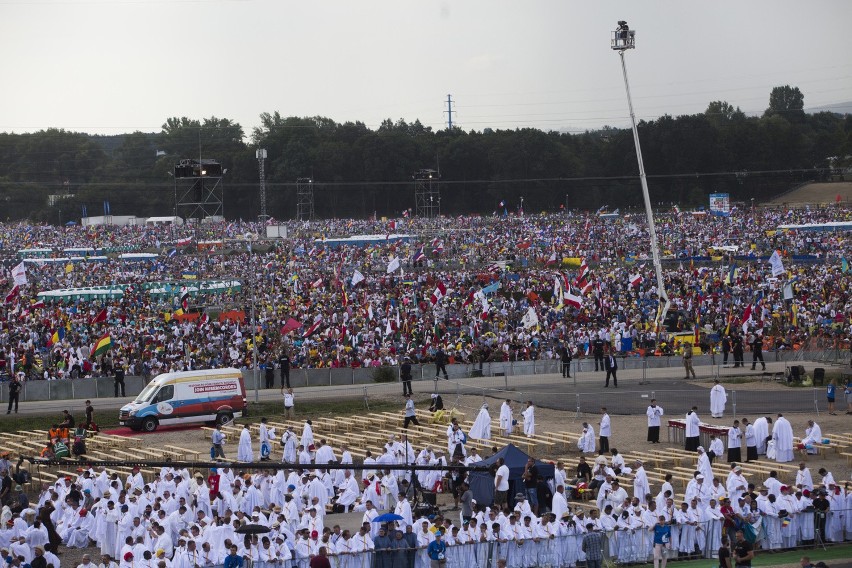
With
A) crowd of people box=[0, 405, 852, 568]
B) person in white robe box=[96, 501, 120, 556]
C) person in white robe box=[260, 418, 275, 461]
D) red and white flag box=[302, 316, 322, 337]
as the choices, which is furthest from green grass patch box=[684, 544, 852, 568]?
red and white flag box=[302, 316, 322, 337]

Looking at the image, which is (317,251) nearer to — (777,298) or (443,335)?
(443,335)

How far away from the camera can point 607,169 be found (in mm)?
120500

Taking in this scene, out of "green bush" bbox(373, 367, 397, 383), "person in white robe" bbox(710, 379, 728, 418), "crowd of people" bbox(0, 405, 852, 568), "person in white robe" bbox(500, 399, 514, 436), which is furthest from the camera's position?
"green bush" bbox(373, 367, 397, 383)

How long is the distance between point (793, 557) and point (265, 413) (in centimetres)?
2108

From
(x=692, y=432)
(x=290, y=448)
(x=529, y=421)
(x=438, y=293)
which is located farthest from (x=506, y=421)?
(x=438, y=293)

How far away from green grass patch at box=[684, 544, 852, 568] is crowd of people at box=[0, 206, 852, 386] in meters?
21.0

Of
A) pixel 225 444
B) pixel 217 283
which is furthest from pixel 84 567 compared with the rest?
pixel 217 283

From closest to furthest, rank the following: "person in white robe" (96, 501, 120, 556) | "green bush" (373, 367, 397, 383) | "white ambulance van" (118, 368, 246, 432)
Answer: "person in white robe" (96, 501, 120, 556), "white ambulance van" (118, 368, 246, 432), "green bush" (373, 367, 397, 383)

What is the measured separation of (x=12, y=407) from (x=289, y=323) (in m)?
10.2

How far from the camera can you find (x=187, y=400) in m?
36.7

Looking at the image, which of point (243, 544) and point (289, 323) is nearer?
point (243, 544)

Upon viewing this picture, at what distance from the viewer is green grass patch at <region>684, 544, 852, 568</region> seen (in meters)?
21.9

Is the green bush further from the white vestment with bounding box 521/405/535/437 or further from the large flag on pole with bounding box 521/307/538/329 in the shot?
the white vestment with bounding box 521/405/535/437

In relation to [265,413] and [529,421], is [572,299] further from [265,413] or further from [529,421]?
[529,421]
